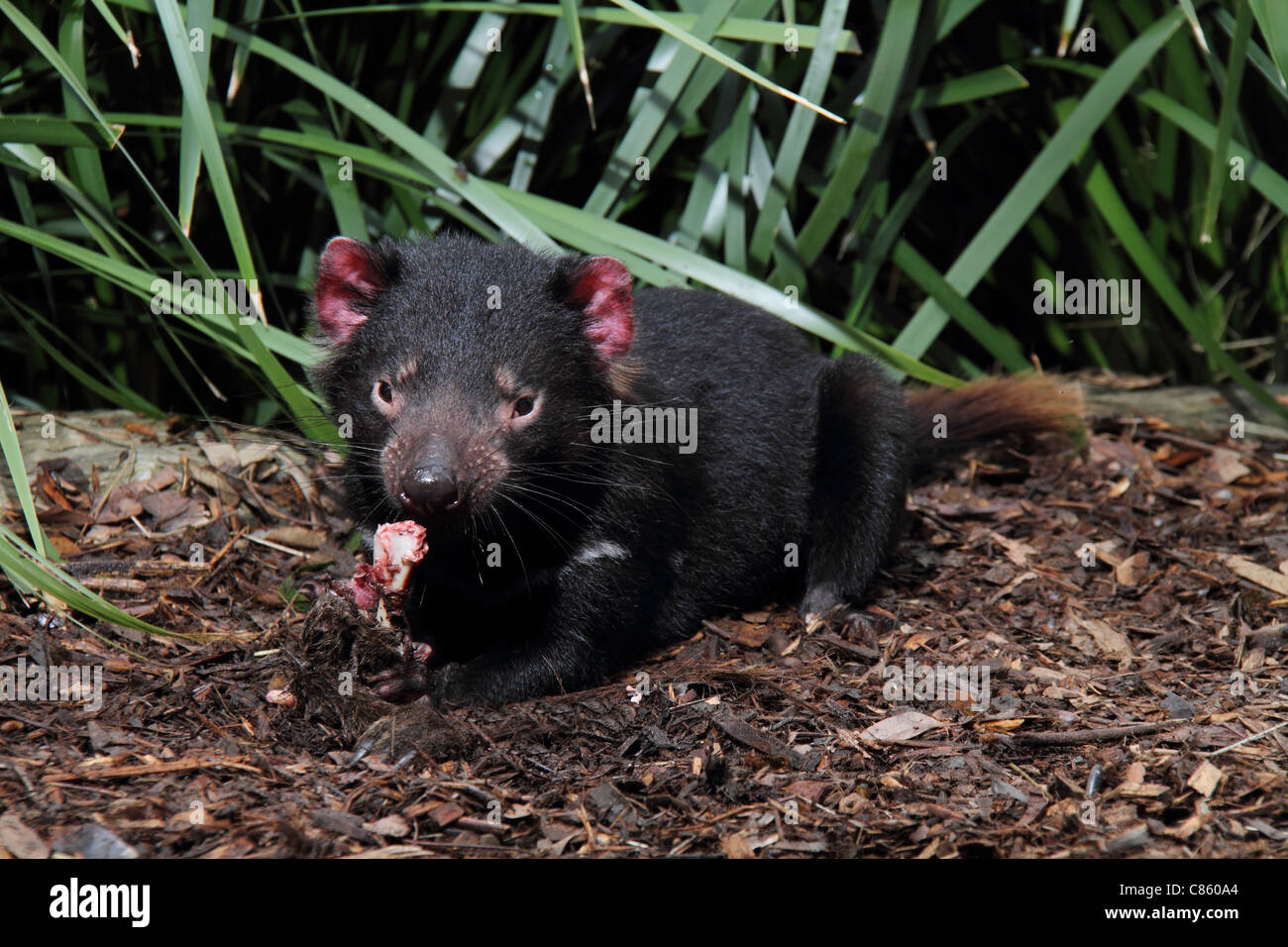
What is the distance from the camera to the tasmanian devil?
297cm

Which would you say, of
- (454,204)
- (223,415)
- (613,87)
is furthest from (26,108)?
(613,87)

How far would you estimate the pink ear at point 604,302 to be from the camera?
125 inches

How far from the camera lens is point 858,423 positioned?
3.87m

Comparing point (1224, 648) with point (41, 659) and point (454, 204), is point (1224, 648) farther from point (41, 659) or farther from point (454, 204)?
point (41, 659)

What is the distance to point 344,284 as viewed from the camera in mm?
3170

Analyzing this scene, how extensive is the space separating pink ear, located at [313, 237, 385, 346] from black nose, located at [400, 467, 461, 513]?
664 mm

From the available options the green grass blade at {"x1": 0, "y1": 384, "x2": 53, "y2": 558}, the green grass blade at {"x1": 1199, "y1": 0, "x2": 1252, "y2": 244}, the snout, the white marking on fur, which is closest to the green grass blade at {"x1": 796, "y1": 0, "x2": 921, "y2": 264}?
the green grass blade at {"x1": 1199, "y1": 0, "x2": 1252, "y2": 244}

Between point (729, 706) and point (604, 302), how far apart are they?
3.62ft

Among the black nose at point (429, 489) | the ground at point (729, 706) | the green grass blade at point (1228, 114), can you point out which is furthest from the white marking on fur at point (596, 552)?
the green grass blade at point (1228, 114)

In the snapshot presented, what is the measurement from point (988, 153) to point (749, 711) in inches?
132

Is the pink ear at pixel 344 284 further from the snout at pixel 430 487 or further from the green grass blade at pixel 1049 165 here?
the green grass blade at pixel 1049 165

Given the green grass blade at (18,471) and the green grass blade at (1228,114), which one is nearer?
the green grass blade at (18,471)

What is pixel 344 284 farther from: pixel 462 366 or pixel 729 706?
pixel 729 706

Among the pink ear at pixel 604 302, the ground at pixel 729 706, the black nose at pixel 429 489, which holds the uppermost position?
the pink ear at pixel 604 302
